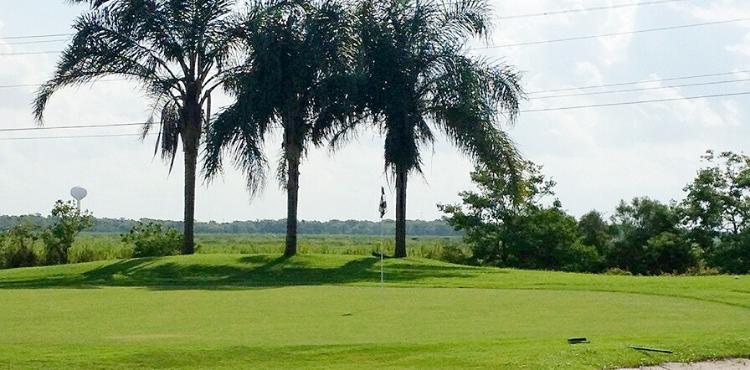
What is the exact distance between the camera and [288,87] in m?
35.2

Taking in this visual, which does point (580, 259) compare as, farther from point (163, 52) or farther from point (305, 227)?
point (305, 227)

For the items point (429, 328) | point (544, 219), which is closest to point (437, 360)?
point (429, 328)

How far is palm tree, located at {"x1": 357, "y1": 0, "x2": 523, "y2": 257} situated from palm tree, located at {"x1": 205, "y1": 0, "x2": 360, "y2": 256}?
1.03 meters

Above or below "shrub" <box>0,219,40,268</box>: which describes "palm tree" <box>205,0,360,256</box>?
above

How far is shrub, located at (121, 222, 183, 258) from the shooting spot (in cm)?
3997

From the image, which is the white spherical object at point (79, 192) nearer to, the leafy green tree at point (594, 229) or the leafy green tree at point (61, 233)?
the leafy green tree at point (61, 233)

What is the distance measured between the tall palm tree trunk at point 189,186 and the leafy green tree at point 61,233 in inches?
208

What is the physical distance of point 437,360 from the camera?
479 inches

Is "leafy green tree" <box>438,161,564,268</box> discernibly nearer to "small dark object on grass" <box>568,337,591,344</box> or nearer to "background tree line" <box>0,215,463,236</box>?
"small dark object on grass" <box>568,337,591,344</box>

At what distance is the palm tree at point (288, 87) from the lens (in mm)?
34219

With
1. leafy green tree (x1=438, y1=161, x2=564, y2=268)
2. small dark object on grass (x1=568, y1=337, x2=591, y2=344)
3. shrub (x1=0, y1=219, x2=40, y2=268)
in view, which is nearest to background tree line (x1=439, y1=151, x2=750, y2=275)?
leafy green tree (x1=438, y1=161, x2=564, y2=268)

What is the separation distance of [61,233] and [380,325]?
27143 mm

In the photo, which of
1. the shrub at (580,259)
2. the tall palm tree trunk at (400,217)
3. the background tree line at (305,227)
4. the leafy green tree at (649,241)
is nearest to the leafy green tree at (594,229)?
the leafy green tree at (649,241)

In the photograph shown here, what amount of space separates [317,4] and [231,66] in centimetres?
365
